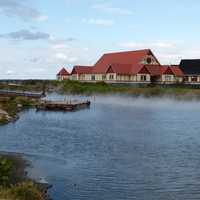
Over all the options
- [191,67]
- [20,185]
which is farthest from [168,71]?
[20,185]

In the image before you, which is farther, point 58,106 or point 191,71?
point 191,71

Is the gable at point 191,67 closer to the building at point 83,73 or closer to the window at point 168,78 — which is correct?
the window at point 168,78

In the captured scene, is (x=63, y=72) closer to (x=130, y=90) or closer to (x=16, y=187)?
(x=130, y=90)

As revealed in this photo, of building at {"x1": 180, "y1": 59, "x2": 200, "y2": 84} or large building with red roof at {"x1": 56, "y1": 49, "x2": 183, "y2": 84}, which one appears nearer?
large building with red roof at {"x1": 56, "y1": 49, "x2": 183, "y2": 84}

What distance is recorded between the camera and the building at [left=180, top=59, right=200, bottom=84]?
10800 cm

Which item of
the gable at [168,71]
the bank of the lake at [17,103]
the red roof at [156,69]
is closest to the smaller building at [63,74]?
the red roof at [156,69]

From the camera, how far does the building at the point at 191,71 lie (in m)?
108

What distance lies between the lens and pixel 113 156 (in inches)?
1091

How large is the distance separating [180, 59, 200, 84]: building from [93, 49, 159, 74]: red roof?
1086 centimetres

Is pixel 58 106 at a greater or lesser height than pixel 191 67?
lesser

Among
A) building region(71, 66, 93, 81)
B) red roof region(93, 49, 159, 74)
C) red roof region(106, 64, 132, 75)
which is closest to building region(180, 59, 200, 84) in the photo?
red roof region(93, 49, 159, 74)

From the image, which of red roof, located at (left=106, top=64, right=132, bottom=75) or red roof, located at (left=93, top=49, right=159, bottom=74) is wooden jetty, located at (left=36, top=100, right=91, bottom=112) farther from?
red roof, located at (left=93, top=49, right=159, bottom=74)

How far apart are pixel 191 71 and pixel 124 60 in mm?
17397

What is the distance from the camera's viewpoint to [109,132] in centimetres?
3984
